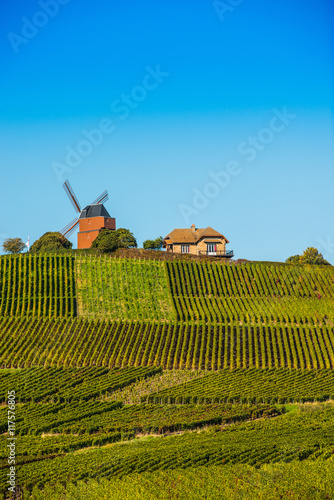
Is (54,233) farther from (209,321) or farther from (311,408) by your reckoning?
(311,408)

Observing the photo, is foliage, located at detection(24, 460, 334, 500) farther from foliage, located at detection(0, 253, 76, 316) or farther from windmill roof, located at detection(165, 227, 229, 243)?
windmill roof, located at detection(165, 227, 229, 243)

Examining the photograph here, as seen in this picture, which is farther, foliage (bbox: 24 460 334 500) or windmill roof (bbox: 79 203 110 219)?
windmill roof (bbox: 79 203 110 219)

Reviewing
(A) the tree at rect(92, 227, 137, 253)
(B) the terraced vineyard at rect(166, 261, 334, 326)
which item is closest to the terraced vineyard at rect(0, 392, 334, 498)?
(B) the terraced vineyard at rect(166, 261, 334, 326)

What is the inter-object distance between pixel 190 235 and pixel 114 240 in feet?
61.8

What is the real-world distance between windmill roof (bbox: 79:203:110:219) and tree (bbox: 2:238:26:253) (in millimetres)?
17985

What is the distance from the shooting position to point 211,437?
3734 cm

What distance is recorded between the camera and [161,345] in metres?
61.8

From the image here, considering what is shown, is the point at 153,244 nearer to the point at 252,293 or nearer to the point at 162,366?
the point at 252,293

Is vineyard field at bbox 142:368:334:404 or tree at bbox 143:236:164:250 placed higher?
tree at bbox 143:236:164:250

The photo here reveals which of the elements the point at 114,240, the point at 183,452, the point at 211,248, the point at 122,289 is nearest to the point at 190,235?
the point at 211,248

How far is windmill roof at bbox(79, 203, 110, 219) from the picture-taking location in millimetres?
114500

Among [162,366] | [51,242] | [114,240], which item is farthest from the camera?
[51,242]

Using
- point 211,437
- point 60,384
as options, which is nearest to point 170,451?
point 211,437

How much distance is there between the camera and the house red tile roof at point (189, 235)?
11179 centimetres
